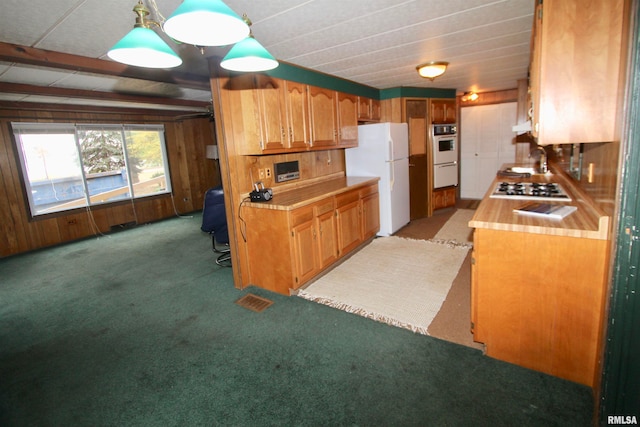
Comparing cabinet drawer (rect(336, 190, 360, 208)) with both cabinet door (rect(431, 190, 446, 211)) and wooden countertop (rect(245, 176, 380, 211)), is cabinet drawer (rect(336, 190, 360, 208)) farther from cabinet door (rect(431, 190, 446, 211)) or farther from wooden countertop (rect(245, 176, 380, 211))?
cabinet door (rect(431, 190, 446, 211))

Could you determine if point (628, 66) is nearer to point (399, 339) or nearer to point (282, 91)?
point (399, 339)

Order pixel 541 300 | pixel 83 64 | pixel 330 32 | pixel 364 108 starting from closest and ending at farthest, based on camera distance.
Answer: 1. pixel 541 300
2. pixel 330 32
3. pixel 83 64
4. pixel 364 108

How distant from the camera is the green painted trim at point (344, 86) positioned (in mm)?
3362

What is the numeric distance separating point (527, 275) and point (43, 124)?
6806 millimetres

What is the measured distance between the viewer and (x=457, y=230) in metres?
4.74

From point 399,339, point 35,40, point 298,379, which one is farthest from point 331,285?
point 35,40

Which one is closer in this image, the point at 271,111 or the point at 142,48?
the point at 142,48

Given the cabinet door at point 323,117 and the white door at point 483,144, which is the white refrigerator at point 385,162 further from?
the white door at point 483,144

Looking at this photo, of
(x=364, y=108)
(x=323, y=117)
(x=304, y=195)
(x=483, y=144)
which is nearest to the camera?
(x=304, y=195)

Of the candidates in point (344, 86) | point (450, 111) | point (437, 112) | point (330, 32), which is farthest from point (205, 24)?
point (450, 111)

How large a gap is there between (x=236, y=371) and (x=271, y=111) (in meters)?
2.31

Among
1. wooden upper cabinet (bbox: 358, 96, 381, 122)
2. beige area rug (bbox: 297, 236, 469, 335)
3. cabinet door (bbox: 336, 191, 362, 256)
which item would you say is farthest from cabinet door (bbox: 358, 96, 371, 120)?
beige area rug (bbox: 297, 236, 469, 335)

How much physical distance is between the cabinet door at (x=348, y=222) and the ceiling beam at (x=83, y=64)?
7.17ft

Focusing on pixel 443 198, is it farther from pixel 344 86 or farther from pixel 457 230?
pixel 344 86
